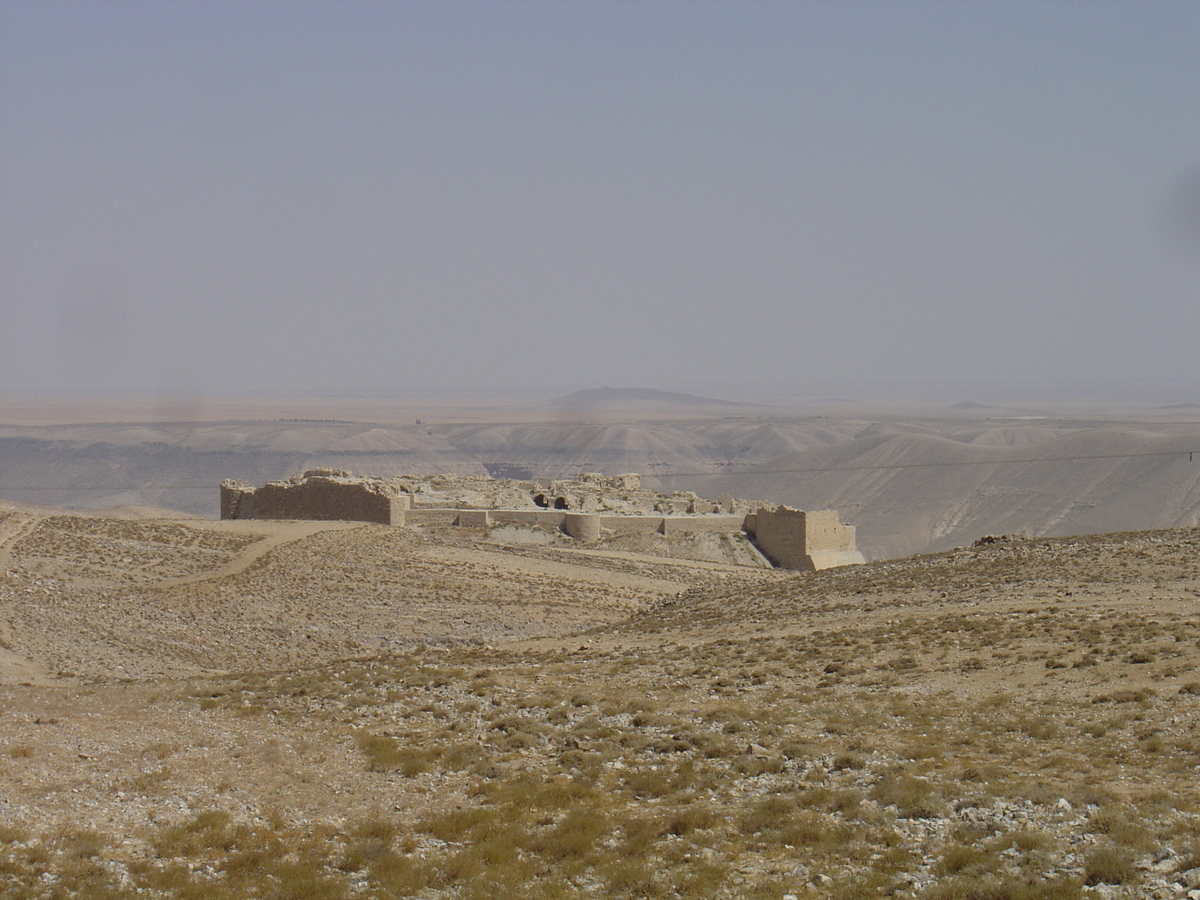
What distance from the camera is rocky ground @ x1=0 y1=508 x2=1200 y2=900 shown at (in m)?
8.31

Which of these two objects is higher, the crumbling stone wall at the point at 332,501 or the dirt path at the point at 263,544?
the crumbling stone wall at the point at 332,501

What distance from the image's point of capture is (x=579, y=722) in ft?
41.1

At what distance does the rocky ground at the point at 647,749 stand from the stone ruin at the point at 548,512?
10.8 metres

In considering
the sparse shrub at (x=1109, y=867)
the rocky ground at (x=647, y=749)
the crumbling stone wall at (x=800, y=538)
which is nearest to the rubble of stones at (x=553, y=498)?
the crumbling stone wall at (x=800, y=538)

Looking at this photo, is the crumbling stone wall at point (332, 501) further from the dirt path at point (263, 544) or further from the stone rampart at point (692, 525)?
the stone rampart at point (692, 525)

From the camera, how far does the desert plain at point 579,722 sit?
8406 millimetres

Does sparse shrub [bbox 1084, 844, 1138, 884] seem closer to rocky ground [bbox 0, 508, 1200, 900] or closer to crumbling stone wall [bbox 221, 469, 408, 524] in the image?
rocky ground [bbox 0, 508, 1200, 900]

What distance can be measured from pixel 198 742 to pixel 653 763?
4580 mm

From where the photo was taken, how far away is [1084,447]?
10606cm

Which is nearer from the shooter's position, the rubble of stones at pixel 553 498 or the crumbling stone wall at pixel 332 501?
the crumbling stone wall at pixel 332 501

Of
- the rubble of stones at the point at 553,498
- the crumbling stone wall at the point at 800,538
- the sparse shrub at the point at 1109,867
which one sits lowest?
the crumbling stone wall at the point at 800,538

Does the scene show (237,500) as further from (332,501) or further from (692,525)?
(692,525)

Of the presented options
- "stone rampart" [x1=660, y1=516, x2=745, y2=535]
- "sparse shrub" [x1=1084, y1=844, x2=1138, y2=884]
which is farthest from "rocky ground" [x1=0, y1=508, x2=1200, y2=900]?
"stone rampart" [x1=660, y1=516, x2=745, y2=535]

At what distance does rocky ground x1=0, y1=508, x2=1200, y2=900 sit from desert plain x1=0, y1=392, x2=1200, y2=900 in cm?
4
